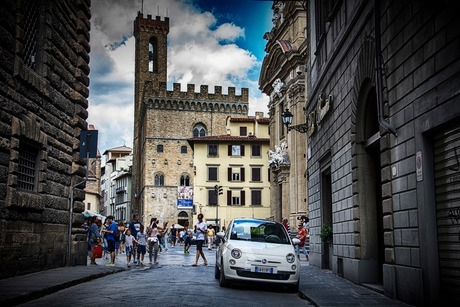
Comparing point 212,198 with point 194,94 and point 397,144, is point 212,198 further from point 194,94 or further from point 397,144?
point 397,144

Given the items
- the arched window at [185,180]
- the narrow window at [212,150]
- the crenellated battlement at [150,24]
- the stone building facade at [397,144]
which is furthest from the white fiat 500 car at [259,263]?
the crenellated battlement at [150,24]

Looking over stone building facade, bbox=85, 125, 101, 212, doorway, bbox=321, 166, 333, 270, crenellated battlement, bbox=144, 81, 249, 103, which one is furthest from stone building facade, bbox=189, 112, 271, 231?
doorway, bbox=321, 166, 333, 270

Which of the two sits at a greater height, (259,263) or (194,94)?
(194,94)

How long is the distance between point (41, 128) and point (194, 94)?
2494 inches

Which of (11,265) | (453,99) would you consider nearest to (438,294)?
(453,99)

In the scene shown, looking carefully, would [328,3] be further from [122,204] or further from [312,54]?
[122,204]

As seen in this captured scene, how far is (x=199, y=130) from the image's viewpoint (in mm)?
76188

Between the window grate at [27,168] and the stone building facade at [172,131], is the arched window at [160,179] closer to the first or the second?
the stone building facade at [172,131]

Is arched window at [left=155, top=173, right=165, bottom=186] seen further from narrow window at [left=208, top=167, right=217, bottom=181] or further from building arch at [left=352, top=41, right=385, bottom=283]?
building arch at [left=352, top=41, right=385, bottom=283]

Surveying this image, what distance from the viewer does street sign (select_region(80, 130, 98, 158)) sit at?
15891 millimetres

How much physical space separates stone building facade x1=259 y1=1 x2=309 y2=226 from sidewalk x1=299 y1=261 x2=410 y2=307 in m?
24.2

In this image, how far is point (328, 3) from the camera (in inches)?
621

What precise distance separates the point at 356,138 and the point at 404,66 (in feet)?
11.4

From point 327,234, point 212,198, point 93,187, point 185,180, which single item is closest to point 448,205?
point 327,234
